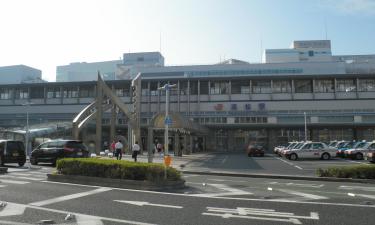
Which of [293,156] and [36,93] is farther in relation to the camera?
[36,93]

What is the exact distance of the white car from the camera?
35812 mm

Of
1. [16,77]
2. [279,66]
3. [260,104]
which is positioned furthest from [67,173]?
[16,77]

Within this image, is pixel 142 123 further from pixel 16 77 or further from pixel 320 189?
pixel 16 77

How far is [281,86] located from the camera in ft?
221

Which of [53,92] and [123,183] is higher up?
[53,92]

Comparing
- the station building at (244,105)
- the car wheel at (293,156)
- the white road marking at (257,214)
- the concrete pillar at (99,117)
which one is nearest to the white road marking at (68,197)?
the white road marking at (257,214)

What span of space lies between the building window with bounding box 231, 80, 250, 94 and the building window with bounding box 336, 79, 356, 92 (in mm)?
14541

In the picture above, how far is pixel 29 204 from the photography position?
10.8 meters

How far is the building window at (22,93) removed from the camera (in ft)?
249

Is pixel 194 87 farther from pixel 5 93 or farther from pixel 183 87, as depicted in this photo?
pixel 5 93

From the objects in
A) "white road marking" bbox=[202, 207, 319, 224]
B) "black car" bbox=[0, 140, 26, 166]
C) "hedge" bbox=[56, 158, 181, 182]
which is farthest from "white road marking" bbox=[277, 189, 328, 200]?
"black car" bbox=[0, 140, 26, 166]

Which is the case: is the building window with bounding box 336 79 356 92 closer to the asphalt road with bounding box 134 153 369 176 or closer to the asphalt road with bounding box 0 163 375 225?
the asphalt road with bounding box 134 153 369 176

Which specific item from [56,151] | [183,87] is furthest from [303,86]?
[56,151]

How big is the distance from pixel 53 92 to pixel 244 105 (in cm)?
3523
